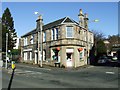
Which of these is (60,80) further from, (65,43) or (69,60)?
(69,60)

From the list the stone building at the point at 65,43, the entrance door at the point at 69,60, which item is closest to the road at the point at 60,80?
the entrance door at the point at 69,60

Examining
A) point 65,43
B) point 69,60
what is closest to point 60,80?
point 65,43

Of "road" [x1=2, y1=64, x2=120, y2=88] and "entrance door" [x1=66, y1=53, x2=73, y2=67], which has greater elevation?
"entrance door" [x1=66, y1=53, x2=73, y2=67]

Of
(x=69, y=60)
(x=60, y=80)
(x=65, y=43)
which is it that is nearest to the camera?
(x=60, y=80)

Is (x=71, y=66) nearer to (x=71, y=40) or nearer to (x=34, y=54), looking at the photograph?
(x=71, y=40)

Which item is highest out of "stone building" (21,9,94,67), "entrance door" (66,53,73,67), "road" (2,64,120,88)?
"stone building" (21,9,94,67)

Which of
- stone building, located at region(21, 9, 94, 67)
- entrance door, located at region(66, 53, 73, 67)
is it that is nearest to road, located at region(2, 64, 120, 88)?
entrance door, located at region(66, 53, 73, 67)

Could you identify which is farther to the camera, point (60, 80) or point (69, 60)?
point (69, 60)

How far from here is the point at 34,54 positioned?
150ft

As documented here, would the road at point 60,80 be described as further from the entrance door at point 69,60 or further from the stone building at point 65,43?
the stone building at point 65,43

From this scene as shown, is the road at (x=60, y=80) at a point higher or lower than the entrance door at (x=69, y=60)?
lower

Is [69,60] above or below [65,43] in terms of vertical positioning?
below

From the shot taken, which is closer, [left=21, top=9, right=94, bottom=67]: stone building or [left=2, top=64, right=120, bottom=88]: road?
[left=2, top=64, right=120, bottom=88]: road

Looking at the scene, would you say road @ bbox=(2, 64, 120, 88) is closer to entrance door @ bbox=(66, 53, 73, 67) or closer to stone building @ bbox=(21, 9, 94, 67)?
entrance door @ bbox=(66, 53, 73, 67)
